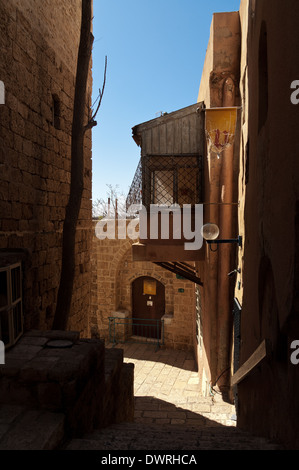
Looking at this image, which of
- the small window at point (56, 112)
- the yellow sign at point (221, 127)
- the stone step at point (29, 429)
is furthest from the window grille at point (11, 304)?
the yellow sign at point (221, 127)

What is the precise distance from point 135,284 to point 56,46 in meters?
9.57

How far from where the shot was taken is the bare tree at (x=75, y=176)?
5.20 metres

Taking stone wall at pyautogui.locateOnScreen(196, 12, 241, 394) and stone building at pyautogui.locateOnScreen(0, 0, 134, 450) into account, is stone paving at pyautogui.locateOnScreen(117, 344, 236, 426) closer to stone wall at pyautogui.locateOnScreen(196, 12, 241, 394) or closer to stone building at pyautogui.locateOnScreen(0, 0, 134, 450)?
stone wall at pyautogui.locateOnScreen(196, 12, 241, 394)

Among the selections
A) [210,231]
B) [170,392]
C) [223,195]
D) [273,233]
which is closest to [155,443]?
[273,233]

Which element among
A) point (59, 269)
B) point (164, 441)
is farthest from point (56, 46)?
point (164, 441)

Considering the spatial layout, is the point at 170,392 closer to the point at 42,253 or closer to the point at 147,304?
the point at 147,304

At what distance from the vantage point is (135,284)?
1323cm

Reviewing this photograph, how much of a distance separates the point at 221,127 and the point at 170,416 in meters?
5.58

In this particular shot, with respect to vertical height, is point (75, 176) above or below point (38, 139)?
below

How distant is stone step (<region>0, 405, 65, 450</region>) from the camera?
6.96ft

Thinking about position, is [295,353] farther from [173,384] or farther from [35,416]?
[173,384]

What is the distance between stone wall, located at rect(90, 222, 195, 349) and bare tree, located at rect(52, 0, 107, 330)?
7.07 meters

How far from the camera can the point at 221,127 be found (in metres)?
5.82

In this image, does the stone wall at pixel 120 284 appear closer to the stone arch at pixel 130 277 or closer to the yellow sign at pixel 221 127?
the stone arch at pixel 130 277
